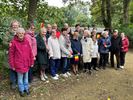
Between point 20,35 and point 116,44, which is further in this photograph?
point 116,44

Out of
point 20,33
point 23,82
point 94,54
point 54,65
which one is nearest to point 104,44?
point 94,54

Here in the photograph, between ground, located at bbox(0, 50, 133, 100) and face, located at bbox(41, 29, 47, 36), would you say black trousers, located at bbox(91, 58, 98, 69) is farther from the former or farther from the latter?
face, located at bbox(41, 29, 47, 36)

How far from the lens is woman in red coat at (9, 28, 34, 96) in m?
8.71

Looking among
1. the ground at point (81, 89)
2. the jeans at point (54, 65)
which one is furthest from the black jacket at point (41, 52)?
the ground at point (81, 89)

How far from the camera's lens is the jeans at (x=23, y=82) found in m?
8.91

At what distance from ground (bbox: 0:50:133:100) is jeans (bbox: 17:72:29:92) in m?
0.25

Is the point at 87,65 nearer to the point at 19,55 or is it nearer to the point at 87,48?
the point at 87,48

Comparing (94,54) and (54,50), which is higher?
(54,50)

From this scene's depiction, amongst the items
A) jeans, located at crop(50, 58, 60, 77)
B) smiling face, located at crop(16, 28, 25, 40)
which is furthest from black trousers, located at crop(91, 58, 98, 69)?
smiling face, located at crop(16, 28, 25, 40)

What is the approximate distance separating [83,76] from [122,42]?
3261 millimetres

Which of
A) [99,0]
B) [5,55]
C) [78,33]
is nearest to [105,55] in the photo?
[78,33]

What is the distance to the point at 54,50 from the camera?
1073 cm

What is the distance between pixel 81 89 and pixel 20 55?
2487 mm

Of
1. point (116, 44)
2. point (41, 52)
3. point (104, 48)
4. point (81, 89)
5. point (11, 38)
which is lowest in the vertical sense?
point (81, 89)
